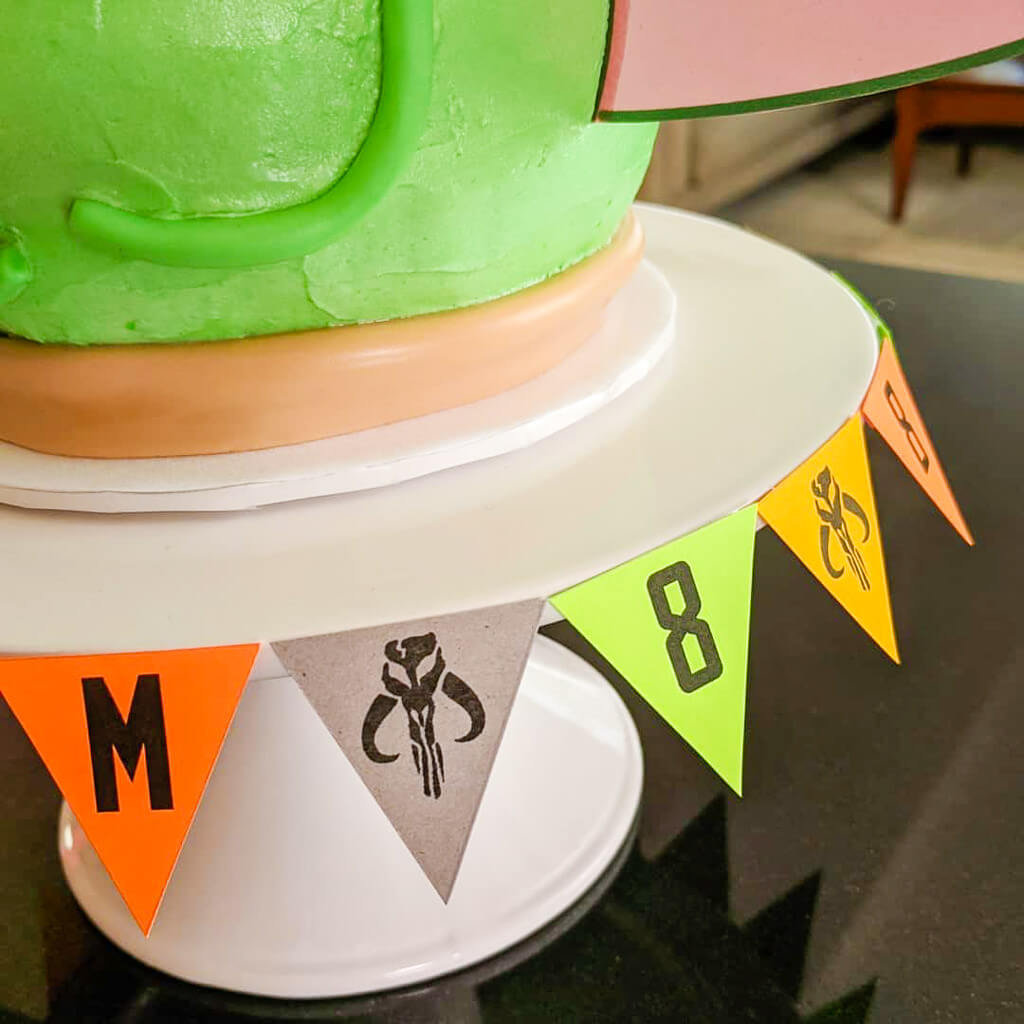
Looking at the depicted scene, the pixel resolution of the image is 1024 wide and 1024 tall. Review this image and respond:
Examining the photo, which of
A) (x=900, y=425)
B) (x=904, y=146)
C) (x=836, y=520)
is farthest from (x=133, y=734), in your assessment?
(x=904, y=146)

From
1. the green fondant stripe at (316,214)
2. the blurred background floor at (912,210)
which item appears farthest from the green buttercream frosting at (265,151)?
the blurred background floor at (912,210)

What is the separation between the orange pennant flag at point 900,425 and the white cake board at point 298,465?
0.53 ft

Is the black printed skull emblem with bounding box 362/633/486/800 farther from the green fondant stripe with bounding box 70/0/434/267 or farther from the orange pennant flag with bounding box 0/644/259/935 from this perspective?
the green fondant stripe with bounding box 70/0/434/267

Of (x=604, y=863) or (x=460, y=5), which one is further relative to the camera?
(x=604, y=863)

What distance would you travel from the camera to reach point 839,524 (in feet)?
1.98

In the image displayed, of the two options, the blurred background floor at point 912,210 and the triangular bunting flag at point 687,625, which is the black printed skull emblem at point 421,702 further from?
the blurred background floor at point 912,210

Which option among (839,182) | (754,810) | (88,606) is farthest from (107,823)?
(839,182)

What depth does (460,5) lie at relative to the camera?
49 centimetres

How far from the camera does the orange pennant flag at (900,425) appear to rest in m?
0.65

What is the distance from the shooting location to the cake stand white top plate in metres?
0.48

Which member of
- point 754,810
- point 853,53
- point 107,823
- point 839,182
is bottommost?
point 839,182

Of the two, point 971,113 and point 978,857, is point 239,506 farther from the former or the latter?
point 971,113

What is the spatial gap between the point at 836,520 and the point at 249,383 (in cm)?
29

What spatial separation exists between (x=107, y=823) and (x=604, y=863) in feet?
1.06
